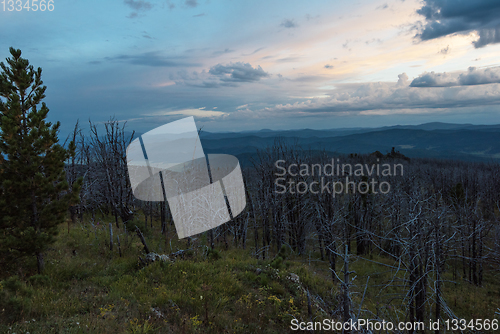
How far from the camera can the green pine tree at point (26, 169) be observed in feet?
23.7

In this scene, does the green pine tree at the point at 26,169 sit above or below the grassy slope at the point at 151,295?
above

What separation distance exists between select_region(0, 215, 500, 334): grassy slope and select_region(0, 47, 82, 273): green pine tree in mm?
1249

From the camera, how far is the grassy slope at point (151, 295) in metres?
5.75

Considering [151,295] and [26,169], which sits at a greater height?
[26,169]

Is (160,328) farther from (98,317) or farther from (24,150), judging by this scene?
(24,150)

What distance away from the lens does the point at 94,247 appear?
10.6 metres

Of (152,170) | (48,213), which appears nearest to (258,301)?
(48,213)

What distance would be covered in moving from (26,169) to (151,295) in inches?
209

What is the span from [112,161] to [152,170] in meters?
2.77

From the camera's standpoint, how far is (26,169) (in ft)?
24.1

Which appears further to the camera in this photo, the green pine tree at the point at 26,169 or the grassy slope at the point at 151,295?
the green pine tree at the point at 26,169

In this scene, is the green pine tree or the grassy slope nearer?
the grassy slope

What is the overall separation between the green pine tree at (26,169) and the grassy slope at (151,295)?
125 cm

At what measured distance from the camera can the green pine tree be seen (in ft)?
23.7
